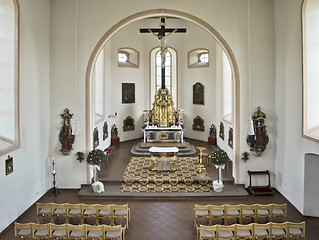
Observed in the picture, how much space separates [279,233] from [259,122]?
575 centimetres

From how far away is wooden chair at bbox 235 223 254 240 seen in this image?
26.3ft

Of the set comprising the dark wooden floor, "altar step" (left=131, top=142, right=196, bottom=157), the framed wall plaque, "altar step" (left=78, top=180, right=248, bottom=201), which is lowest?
the dark wooden floor

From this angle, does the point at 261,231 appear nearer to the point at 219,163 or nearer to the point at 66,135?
the point at 219,163

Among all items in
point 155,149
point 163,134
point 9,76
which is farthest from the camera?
point 163,134

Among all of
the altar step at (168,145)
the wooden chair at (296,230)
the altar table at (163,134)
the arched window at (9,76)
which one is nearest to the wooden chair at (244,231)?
the wooden chair at (296,230)

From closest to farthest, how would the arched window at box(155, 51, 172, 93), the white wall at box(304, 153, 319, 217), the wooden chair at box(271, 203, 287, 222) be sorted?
1. the wooden chair at box(271, 203, 287, 222)
2. the white wall at box(304, 153, 319, 217)
3. the arched window at box(155, 51, 172, 93)

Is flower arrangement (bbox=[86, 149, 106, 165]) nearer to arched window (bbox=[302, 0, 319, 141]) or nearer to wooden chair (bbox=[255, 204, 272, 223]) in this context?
wooden chair (bbox=[255, 204, 272, 223])

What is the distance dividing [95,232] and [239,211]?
14.3 feet

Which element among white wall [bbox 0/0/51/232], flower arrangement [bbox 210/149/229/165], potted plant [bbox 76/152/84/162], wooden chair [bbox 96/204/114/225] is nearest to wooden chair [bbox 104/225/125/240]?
wooden chair [bbox 96/204/114/225]

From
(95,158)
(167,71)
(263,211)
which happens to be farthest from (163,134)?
(263,211)

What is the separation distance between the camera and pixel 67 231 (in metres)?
8.21

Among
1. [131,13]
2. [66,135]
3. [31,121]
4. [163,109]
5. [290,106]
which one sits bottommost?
[66,135]

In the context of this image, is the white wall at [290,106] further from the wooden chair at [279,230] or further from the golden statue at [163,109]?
the golden statue at [163,109]

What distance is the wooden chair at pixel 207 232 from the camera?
796cm
